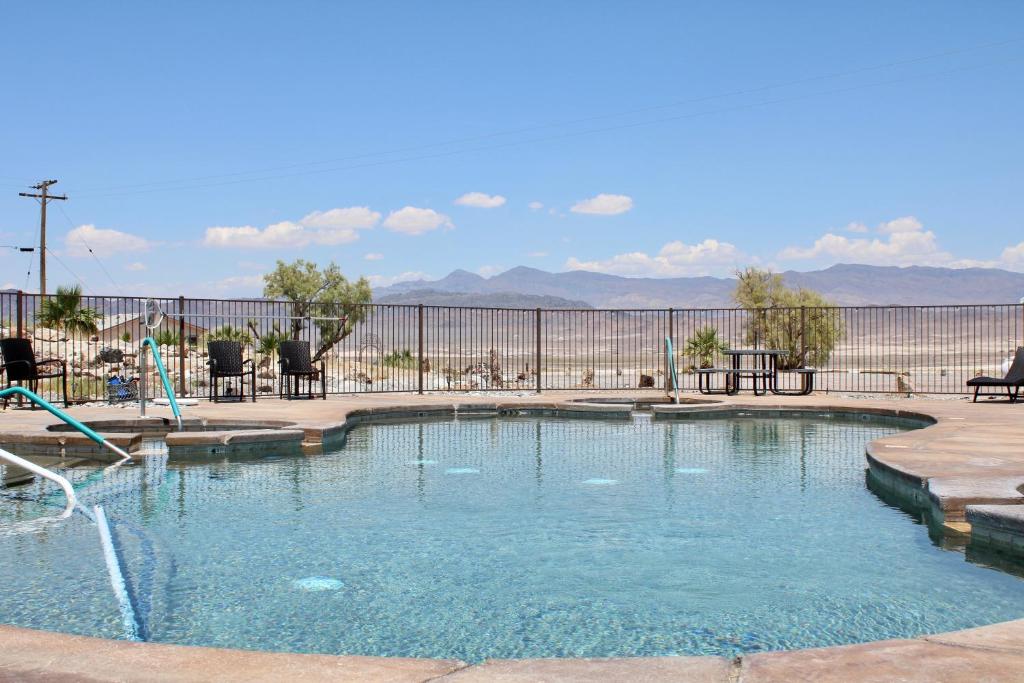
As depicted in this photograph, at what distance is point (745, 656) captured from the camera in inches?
105

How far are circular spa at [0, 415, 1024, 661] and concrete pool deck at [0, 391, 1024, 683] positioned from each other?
335 mm

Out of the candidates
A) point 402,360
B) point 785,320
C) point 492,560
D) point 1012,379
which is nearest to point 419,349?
point 492,560

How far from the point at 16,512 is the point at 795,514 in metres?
5.12

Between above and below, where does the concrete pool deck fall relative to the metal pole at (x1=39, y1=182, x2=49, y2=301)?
below

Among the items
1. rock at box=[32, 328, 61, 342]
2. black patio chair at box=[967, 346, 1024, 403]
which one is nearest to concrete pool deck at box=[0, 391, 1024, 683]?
black patio chair at box=[967, 346, 1024, 403]

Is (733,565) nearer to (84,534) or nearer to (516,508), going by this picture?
(516,508)

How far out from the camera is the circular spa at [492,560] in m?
3.77

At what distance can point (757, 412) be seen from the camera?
43.4 ft

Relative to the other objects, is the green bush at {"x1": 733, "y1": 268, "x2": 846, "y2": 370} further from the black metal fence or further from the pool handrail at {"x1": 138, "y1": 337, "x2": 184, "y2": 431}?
the pool handrail at {"x1": 138, "y1": 337, "x2": 184, "y2": 431}

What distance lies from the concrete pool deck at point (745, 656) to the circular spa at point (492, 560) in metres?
0.33

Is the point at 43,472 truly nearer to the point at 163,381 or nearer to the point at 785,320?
the point at 163,381

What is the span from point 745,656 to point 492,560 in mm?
2348

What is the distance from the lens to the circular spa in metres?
3.77

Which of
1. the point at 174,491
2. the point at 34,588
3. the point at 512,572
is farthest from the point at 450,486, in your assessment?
the point at 34,588
